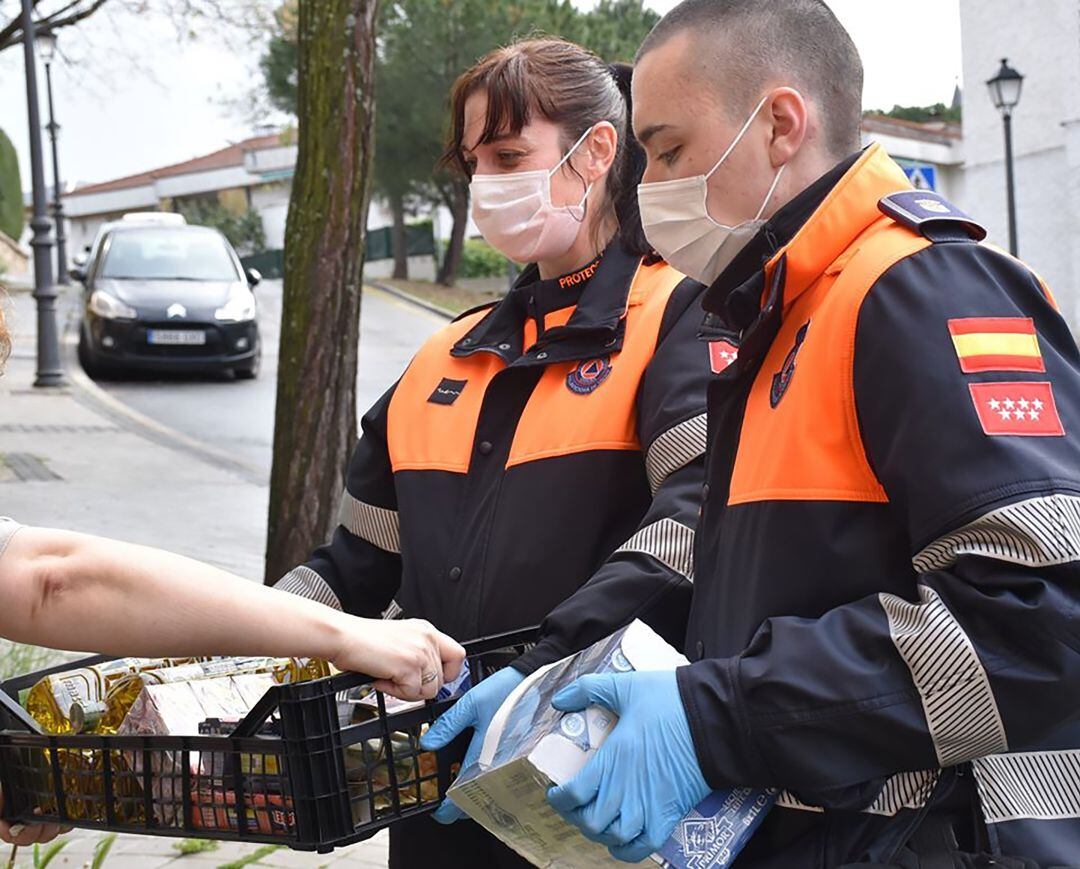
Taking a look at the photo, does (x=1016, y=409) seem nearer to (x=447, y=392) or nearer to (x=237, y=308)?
(x=447, y=392)

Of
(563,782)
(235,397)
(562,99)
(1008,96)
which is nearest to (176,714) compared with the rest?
(563,782)

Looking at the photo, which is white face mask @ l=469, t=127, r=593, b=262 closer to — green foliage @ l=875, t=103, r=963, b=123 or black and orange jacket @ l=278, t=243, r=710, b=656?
black and orange jacket @ l=278, t=243, r=710, b=656

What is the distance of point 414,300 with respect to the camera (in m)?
31.6

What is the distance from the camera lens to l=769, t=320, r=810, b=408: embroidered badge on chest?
74.4 inches

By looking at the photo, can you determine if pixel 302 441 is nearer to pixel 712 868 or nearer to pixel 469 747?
pixel 469 747

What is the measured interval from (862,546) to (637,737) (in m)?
0.37

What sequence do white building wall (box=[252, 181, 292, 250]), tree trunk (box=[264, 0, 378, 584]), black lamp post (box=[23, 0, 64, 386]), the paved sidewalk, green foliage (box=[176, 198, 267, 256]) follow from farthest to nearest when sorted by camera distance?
white building wall (box=[252, 181, 292, 250]), green foliage (box=[176, 198, 267, 256]), black lamp post (box=[23, 0, 64, 386]), the paved sidewalk, tree trunk (box=[264, 0, 378, 584])

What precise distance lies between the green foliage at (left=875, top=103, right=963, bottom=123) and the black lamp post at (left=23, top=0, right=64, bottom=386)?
9.36 m

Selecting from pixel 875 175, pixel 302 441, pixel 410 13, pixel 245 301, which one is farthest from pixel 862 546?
pixel 410 13

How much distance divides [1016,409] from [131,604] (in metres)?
1.15

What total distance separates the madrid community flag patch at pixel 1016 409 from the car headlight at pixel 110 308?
1524cm

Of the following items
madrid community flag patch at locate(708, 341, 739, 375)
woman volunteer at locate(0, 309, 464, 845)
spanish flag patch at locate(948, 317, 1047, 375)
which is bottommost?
woman volunteer at locate(0, 309, 464, 845)

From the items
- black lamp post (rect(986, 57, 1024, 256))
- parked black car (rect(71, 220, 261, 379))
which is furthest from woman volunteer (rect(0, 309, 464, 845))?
black lamp post (rect(986, 57, 1024, 256))

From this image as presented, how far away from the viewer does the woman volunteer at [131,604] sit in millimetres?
1877
